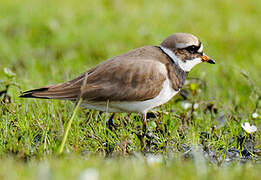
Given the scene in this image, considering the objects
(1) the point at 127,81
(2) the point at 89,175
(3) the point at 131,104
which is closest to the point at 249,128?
(3) the point at 131,104

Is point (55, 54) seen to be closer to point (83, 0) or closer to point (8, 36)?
point (8, 36)

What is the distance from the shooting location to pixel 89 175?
2.95 meters

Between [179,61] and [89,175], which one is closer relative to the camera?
[89,175]

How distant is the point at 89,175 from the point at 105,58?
581 centimetres

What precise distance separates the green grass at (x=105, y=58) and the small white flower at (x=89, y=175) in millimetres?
101

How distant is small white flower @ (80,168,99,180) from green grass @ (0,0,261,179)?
0.10 metres

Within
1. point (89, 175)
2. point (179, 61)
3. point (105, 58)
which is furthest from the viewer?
point (105, 58)

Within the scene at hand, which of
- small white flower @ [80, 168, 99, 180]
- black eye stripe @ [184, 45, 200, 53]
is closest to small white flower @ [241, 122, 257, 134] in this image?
black eye stripe @ [184, 45, 200, 53]

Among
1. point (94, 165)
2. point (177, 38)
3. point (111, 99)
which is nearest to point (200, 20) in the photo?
point (177, 38)

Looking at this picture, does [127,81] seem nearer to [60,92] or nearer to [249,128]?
[60,92]

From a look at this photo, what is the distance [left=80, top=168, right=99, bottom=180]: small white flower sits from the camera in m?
2.94

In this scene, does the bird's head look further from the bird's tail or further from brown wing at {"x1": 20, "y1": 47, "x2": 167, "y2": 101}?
the bird's tail

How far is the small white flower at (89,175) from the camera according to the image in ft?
9.64

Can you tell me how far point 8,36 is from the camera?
9320mm
